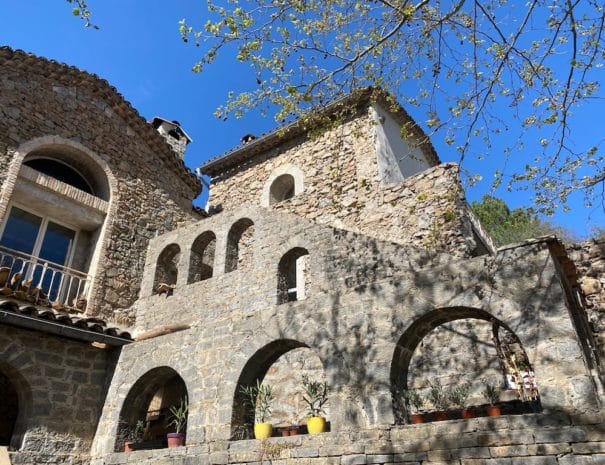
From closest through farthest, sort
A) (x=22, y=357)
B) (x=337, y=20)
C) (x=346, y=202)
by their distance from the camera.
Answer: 1. (x=337, y=20)
2. (x=22, y=357)
3. (x=346, y=202)

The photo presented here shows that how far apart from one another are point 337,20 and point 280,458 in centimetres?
574

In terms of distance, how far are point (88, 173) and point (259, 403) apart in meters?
7.33

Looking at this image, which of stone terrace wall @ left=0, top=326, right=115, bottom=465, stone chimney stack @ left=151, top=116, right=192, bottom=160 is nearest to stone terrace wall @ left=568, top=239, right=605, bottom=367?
stone terrace wall @ left=0, top=326, right=115, bottom=465

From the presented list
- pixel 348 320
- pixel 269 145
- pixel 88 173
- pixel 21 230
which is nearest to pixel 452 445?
pixel 348 320

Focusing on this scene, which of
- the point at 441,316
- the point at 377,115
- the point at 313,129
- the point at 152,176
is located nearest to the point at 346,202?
the point at 377,115

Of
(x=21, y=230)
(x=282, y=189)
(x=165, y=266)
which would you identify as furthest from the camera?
(x=282, y=189)

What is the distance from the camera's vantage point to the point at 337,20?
662cm

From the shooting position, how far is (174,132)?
14.7m

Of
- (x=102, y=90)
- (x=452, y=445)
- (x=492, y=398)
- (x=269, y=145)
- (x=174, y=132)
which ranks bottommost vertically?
(x=452, y=445)

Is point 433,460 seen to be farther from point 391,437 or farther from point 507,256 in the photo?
point 507,256

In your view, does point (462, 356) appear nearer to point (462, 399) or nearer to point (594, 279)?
point (462, 399)

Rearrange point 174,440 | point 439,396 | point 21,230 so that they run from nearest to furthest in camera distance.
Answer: point 439,396 < point 174,440 < point 21,230

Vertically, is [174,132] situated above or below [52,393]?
above

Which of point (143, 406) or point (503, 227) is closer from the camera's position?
point (143, 406)
